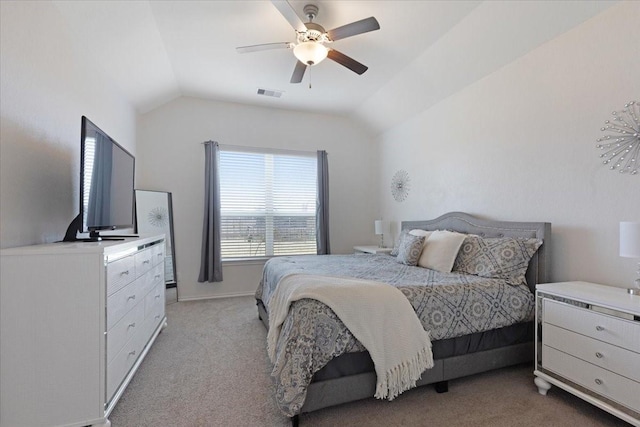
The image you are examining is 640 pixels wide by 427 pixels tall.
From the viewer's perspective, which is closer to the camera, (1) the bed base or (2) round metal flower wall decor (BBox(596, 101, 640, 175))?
(1) the bed base

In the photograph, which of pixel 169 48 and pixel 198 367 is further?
pixel 169 48

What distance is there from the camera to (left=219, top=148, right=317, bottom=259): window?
4.78 metres

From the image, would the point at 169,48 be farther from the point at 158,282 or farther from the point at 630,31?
the point at 630,31

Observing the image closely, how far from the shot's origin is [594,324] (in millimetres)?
1798

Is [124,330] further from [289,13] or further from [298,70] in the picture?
[298,70]

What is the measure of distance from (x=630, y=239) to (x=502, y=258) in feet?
2.71

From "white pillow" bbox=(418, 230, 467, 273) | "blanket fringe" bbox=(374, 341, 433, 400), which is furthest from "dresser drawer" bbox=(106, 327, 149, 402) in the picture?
"white pillow" bbox=(418, 230, 467, 273)

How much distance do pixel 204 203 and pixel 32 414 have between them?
3.24 meters

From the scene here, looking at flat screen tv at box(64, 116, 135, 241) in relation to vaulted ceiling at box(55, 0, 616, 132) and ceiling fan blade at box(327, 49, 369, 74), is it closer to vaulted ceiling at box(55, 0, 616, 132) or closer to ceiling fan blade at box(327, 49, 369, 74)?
vaulted ceiling at box(55, 0, 616, 132)

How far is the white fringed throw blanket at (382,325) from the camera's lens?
178 centimetres

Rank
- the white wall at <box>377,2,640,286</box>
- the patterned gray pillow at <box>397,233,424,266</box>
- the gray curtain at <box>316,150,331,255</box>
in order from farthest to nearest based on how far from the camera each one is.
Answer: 1. the gray curtain at <box>316,150,331,255</box>
2. the patterned gray pillow at <box>397,233,424,266</box>
3. the white wall at <box>377,2,640,286</box>

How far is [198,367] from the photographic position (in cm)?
246

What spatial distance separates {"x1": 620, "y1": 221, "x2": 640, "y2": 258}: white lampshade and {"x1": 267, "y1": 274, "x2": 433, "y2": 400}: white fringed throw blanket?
4.18ft

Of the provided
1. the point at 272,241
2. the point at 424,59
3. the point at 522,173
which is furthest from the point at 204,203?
the point at 522,173
